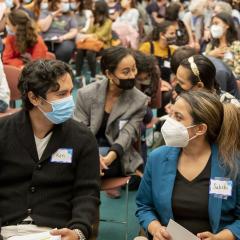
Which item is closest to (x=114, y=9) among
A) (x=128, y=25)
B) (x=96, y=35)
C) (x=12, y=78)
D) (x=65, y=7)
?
(x=128, y=25)

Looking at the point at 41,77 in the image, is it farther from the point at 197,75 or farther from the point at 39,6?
the point at 39,6

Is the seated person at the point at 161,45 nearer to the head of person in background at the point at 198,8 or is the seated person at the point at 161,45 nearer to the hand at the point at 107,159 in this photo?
the head of person in background at the point at 198,8

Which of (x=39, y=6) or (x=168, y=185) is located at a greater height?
(x=39, y=6)

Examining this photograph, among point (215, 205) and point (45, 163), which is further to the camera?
point (45, 163)

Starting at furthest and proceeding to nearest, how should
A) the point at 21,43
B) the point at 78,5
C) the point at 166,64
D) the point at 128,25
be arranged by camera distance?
1. the point at 78,5
2. the point at 128,25
3. the point at 166,64
4. the point at 21,43

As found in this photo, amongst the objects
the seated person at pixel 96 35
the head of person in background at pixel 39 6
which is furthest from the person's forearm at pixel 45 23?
the seated person at pixel 96 35

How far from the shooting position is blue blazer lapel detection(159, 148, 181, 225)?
7.51 feet

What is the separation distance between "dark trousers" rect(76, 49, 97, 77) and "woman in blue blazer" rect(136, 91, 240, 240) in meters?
5.61

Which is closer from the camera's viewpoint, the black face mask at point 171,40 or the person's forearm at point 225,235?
the person's forearm at point 225,235

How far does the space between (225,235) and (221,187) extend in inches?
8.8

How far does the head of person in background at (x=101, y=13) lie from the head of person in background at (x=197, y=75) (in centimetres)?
463

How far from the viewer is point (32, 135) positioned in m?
2.36

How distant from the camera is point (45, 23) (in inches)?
301

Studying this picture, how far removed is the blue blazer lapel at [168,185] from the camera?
2.29 m
